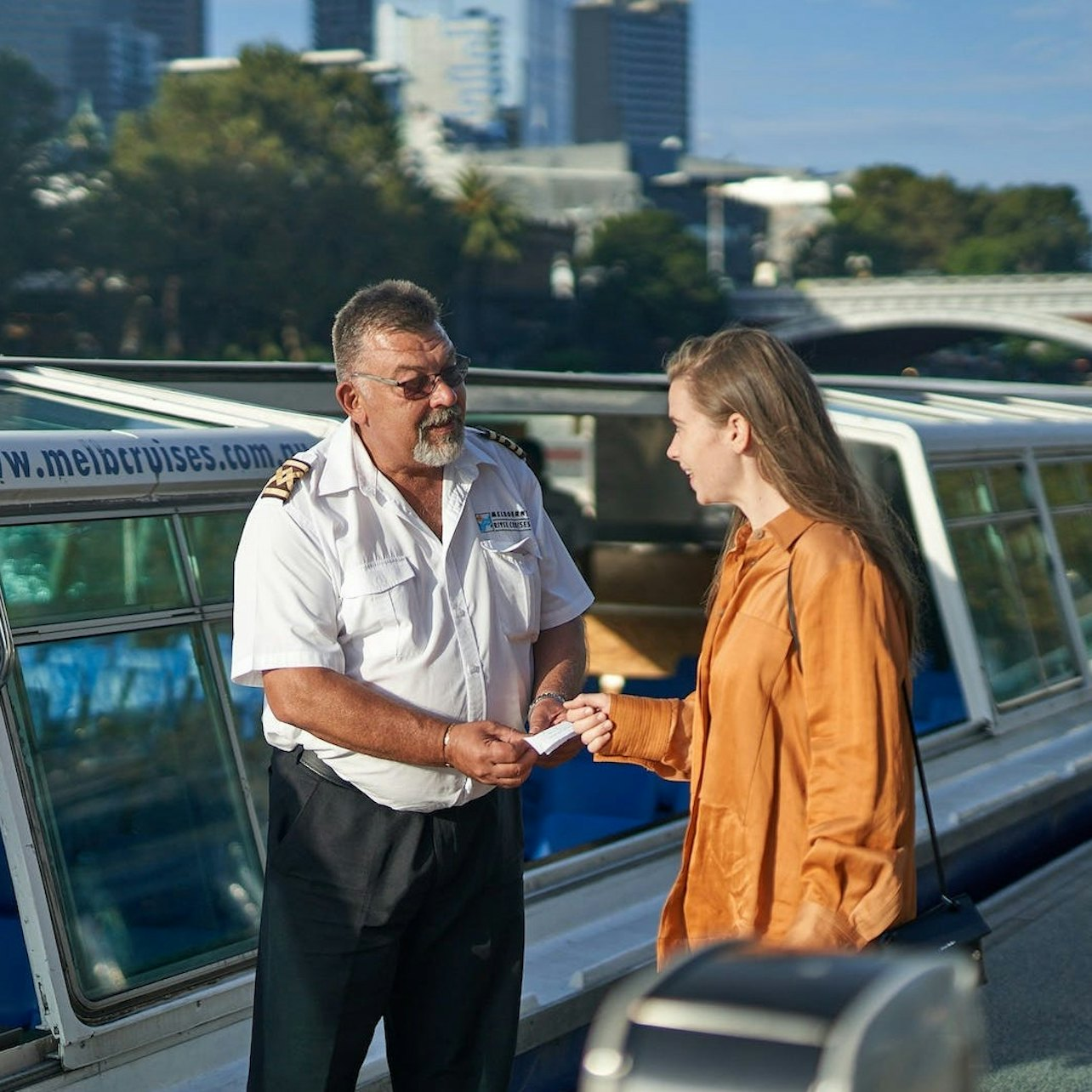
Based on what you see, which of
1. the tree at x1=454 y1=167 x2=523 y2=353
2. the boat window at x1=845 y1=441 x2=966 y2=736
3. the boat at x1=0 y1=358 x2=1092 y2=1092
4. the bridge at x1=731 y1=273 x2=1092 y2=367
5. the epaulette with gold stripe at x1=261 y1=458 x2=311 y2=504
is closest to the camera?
the epaulette with gold stripe at x1=261 y1=458 x2=311 y2=504

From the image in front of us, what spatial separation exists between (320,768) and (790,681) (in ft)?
3.00

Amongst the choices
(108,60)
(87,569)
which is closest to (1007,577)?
(87,569)

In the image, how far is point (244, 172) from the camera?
67.8 m

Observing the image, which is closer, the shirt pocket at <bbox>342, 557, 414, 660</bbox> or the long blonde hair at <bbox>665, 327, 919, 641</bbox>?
the long blonde hair at <bbox>665, 327, 919, 641</bbox>

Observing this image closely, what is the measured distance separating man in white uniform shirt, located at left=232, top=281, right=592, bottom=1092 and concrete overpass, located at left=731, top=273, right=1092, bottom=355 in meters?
65.4

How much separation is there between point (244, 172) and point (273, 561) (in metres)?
67.3

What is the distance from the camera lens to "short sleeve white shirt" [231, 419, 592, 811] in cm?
302

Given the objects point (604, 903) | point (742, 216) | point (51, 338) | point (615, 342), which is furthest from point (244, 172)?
point (742, 216)

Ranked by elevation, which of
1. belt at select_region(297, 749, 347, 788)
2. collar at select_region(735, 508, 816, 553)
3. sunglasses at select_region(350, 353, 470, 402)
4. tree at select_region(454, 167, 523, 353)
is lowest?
tree at select_region(454, 167, 523, 353)

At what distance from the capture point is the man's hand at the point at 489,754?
9.71 ft

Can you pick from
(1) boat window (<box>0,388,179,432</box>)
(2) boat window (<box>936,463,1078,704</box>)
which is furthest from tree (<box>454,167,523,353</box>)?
(1) boat window (<box>0,388,179,432</box>)

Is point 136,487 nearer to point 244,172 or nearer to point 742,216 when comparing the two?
point 244,172

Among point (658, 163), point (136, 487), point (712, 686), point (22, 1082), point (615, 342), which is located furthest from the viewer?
point (658, 163)

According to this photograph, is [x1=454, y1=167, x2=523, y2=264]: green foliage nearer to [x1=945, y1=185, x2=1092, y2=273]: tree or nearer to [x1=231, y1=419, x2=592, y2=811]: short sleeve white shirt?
[x1=945, y1=185, x2=1092, y2=273]: tree
